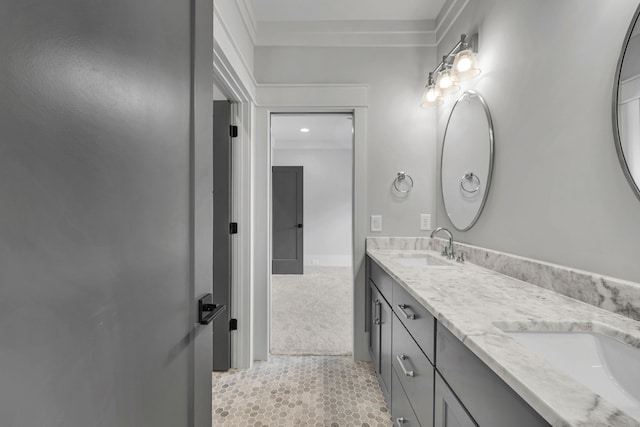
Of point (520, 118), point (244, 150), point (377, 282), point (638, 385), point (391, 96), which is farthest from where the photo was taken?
point (391, 96)

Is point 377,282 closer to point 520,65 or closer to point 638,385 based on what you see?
point 638,385

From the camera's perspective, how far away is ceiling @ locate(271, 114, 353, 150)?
4008mm

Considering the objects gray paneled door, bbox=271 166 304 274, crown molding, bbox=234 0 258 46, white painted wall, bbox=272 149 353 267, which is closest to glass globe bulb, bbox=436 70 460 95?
crown molding, bbox=234 0 258 46

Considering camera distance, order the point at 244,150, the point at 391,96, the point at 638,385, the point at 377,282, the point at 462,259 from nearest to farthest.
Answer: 1. the point at 638,385
2. the point at 462,259
3. the point at 377,282
4. the point at 244,150
5. the point at 391,96

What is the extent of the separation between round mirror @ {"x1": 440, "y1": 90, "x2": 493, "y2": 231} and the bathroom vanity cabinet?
0.67 m

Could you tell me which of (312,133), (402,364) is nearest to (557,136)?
(402,364)

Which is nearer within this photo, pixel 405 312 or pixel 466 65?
pixel 405 312

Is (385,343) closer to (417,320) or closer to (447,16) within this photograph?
(417,320)

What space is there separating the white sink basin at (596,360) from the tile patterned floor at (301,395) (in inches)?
43.1

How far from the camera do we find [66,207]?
1.30ft

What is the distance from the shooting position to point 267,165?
2.07 m

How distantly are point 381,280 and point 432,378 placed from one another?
76cm

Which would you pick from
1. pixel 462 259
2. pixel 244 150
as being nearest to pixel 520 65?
pixel 462 259

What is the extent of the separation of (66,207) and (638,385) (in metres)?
1.18
